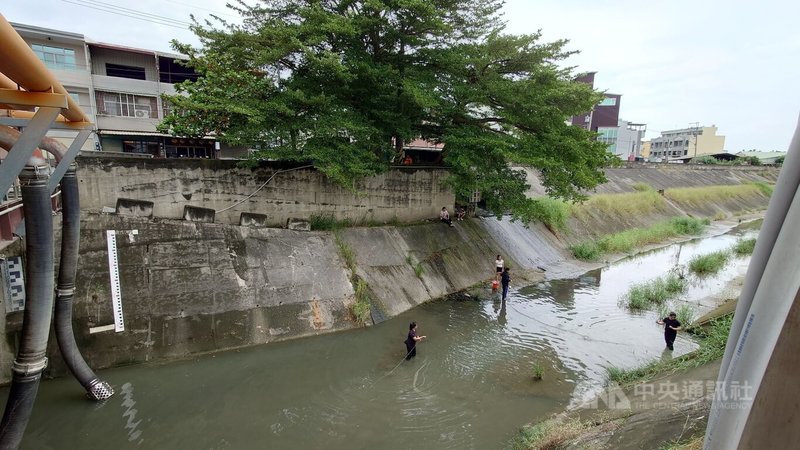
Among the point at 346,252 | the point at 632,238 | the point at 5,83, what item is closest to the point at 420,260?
the point at 346,252

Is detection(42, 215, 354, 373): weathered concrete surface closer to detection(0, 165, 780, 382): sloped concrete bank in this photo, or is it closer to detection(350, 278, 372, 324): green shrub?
detection(0, 165, 780, 382): sloped concrete bank

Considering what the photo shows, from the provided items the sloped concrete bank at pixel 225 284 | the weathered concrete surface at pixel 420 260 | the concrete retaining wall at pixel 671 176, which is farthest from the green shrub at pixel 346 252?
the concrete retaining wall at pixel 671 176

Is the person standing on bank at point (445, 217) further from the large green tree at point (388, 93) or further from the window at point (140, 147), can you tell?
the window at point (140, 147)

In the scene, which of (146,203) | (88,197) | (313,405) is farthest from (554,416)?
(88,197)

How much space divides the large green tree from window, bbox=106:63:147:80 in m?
14.7

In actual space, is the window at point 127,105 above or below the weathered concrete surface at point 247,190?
above

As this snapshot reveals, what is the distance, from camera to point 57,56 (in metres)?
23.7

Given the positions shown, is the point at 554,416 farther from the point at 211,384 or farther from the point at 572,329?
the point at 211,384

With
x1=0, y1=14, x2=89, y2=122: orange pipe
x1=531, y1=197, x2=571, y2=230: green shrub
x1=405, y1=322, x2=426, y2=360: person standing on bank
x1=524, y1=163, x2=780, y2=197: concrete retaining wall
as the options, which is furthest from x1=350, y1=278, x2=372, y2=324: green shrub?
x1=524, y1=163, x2=780, y2=197: concrete retaining wall

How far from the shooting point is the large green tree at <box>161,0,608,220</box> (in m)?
12.8

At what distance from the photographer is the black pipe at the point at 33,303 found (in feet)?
18.8

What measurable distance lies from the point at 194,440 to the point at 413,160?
17016 mm

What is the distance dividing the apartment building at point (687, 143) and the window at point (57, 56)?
9642 cm

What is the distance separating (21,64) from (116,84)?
2698 centimetres
